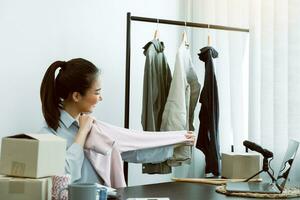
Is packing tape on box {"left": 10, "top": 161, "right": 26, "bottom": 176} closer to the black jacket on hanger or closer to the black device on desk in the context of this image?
the black device on desk

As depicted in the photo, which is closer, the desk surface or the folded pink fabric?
the desk surface

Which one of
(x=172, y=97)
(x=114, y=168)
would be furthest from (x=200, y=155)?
(x=114, y=168)

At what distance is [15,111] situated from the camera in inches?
94.7

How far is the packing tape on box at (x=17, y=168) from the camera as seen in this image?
130 cm

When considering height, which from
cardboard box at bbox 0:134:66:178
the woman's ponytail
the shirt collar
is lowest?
cardboard box at bbox 0:134:66:178

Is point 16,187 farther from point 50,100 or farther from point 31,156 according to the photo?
point 50,100

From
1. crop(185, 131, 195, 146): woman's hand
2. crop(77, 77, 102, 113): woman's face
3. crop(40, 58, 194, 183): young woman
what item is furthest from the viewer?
crop(185, 131, 195, 146): woman's hand

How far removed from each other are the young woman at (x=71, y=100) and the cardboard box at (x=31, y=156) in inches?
24.9

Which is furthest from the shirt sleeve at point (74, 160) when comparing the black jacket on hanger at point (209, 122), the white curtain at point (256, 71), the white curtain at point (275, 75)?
the white curtain at point (275, 75)

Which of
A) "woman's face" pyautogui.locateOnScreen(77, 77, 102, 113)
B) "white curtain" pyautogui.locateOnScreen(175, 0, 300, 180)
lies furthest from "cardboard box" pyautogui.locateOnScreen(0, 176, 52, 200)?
"white curtain" pyautogui.locateOnScreen(175, 0, 300, 180)

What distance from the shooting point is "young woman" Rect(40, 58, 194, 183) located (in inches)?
81.1

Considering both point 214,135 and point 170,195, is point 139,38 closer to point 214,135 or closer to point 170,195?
point 214,135

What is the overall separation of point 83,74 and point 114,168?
1.50 feet

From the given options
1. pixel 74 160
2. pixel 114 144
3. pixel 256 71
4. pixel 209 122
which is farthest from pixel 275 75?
pixel 74 160
